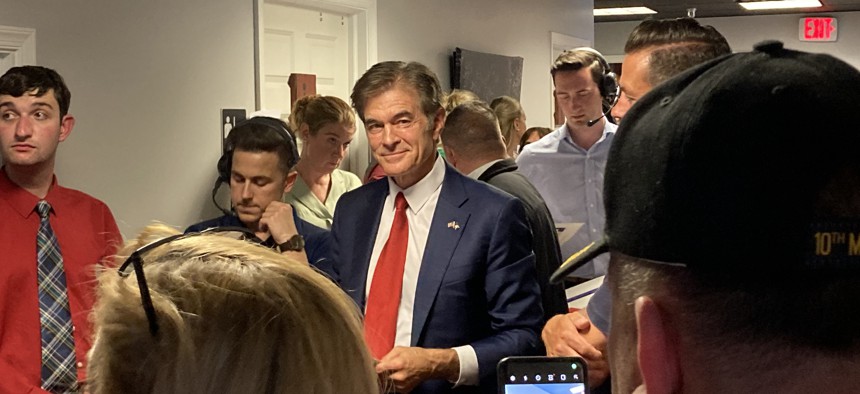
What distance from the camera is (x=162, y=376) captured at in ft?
3.02

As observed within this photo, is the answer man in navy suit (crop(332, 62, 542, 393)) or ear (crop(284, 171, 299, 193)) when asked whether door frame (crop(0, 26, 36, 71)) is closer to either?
ear (crop(284, 171, 299, 193))

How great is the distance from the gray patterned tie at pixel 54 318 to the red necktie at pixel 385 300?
1.04 meters

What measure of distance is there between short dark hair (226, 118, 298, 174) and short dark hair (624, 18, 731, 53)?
1044 mm

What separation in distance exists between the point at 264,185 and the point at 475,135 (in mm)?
902

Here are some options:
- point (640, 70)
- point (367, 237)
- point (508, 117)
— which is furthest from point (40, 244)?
point (508, 117)

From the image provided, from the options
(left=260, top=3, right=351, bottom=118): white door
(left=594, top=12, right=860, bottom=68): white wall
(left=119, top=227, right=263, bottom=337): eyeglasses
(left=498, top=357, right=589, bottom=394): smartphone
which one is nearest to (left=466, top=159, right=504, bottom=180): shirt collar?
(left=498, top=357, right=589, bottom=394): smartphone

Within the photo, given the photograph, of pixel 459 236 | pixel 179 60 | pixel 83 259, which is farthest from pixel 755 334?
pixel 179 60

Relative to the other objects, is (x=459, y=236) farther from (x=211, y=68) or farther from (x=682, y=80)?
(x=211, y=68)

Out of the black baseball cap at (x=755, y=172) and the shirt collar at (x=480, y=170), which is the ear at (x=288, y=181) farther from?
the black baseball cap at (x=755, y=172)

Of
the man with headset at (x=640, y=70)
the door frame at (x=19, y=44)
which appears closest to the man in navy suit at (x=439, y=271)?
the man with headset at (x=640, y=70)

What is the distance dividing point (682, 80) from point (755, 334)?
19 cm

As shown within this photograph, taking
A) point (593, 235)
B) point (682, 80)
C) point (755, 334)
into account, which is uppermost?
point (682, 80)

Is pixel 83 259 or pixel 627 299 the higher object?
pixel 627 299

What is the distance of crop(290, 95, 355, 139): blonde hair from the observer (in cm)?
436
